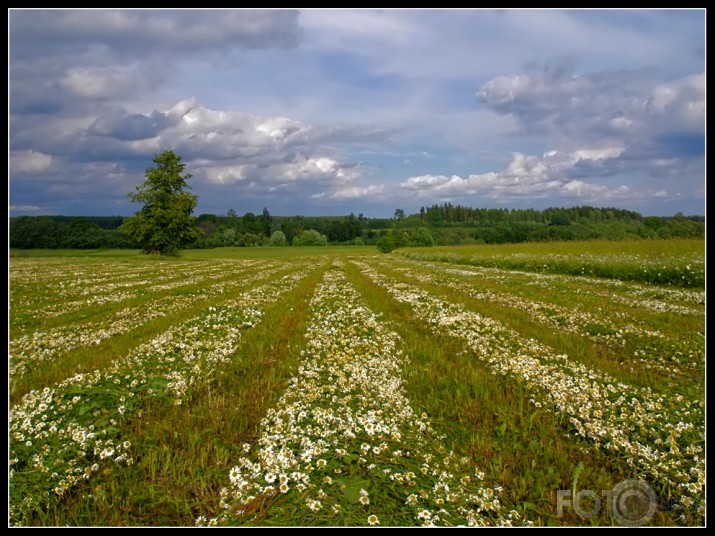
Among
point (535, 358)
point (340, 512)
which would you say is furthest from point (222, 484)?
point (535, 358)

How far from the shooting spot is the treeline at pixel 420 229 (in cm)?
5622

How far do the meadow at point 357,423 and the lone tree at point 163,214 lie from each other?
52253mm

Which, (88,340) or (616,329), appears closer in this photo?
(88,340)

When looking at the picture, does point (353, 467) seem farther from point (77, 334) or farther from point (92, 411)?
point (77, 334)

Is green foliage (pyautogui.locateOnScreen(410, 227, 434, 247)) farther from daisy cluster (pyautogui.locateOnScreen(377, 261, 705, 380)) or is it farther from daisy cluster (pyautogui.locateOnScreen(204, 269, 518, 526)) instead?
daisy cluster (pyautogui.locateOnScreen(204, 269, 518, 526))

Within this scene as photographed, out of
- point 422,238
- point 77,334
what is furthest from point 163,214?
point 422,238

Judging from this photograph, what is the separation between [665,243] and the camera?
34.1 metres

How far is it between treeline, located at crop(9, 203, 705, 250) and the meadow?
345 cm

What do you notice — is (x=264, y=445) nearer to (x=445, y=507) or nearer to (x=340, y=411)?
(x=340, y=411)

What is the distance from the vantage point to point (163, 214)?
5866cm

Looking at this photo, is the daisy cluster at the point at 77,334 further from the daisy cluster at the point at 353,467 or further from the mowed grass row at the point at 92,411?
the daisy cluster at the point at 353,467

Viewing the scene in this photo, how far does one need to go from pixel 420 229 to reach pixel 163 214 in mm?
93096

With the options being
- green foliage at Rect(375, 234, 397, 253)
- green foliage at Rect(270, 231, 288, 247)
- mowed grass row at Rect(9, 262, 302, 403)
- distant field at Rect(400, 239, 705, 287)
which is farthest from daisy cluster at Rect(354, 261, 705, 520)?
green foliage at Rect(270, 231, 288, 247)

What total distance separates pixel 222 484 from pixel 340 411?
6.64 feet
